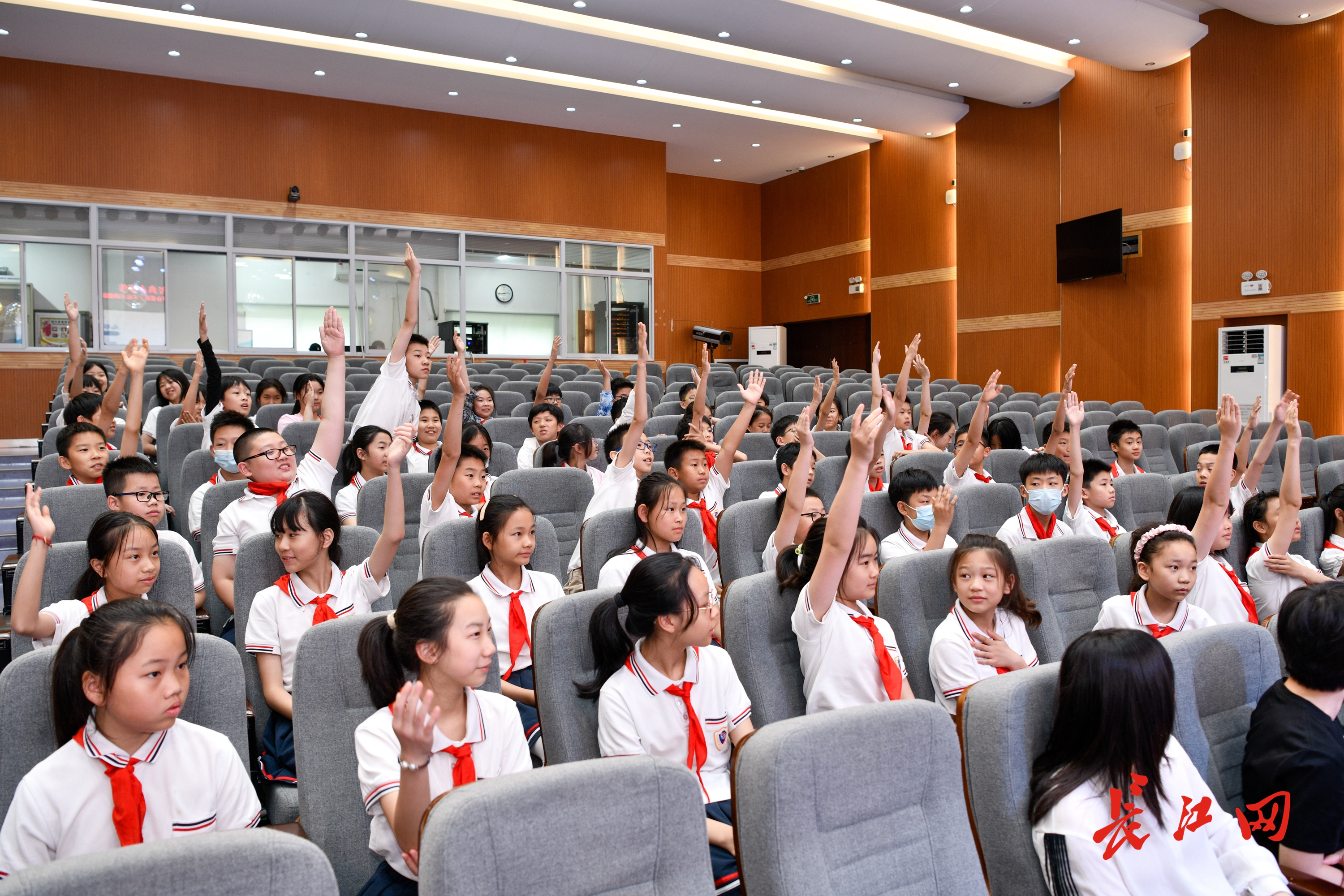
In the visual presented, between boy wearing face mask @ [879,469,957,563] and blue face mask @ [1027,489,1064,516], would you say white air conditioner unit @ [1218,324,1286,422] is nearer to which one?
blue face mask @ [1027,489,1064,516]

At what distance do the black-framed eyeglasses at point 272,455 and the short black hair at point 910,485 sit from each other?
260cm

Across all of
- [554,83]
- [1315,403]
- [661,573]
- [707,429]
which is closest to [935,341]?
[1315,403]

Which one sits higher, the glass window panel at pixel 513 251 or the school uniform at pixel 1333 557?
the glass window panel at pixel 513 251

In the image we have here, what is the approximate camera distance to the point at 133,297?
1213 centimetres

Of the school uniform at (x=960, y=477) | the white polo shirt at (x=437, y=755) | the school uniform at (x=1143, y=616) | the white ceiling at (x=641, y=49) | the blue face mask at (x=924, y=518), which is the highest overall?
the white ceiling at (x=641, y=49)

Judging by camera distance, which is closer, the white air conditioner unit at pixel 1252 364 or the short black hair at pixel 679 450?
the short black hair at pixel 679 450

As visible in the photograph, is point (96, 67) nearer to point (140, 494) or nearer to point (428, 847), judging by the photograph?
point (140, 494)

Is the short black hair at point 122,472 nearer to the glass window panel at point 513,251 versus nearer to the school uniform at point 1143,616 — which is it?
the school uniform at point 1143,616

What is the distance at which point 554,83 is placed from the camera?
1290cm

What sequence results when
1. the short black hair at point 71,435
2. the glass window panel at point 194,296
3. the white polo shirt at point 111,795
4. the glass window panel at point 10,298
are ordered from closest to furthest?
the white polo shirt at point 111,795
the short black hair at point 71,435
the glass window panel at point 10,298
the glass window panel at point 194,296

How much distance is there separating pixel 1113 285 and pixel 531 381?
800cm

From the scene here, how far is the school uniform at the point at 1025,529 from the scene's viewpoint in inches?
157

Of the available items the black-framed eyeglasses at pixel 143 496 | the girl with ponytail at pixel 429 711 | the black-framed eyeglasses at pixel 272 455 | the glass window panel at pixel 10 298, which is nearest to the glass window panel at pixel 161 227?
the glass window panel at pixel 10 298

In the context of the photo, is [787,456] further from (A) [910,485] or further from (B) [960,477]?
(B) [960,477]
